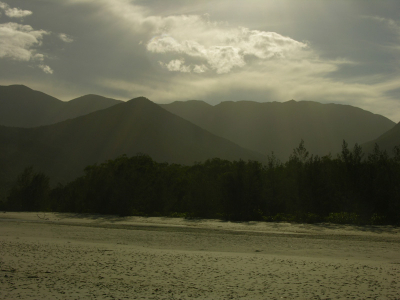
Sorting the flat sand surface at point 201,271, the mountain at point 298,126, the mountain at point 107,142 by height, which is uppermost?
the mountain at point 298,126

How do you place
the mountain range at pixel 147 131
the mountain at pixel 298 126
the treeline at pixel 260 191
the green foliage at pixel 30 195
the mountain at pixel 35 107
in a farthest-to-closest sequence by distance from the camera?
the mountain at pixel 35 107
the mountain at pixel 298 126
the mountain range at pixel 147 131
the green foliage at pixel 30 195
the treeline at pixel 260 191

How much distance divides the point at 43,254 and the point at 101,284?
3.92m

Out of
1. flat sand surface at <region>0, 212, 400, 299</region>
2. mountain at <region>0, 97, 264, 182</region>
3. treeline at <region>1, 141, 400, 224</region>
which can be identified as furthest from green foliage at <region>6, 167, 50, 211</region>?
mountain at <region>0, 97, 264, 182</region>

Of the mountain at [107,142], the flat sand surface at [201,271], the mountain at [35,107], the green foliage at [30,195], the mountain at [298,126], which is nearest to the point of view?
the flat sand surface at [201,271]

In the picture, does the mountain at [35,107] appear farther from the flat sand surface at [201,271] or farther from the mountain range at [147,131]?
the flat sand surface at [201,271]

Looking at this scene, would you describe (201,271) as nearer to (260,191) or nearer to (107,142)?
(260,191)

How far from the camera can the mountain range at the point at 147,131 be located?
83875 millimetres

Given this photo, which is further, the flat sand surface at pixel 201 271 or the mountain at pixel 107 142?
the mountain at pixel 107 142

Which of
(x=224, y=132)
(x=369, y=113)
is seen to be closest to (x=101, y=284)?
(x=224, y=132)

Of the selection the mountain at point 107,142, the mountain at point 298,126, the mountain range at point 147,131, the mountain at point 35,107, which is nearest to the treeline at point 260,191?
the mountain at point 107,142

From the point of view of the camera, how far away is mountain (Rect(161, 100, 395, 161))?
15875cm

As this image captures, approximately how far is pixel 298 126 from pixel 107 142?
114967 millimetres

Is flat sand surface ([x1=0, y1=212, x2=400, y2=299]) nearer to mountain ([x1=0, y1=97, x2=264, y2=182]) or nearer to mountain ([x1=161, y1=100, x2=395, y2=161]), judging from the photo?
mountain ([x1=0, y1=97, x2=264, y2=182])

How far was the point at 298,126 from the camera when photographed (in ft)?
575
